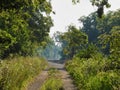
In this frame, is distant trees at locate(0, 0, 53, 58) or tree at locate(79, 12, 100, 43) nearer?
distant trees at locate(0, 0, 53, 58)

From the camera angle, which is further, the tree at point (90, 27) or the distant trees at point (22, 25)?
the tree at point (90, 27)

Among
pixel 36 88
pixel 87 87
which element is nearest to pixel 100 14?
pixel 87 87

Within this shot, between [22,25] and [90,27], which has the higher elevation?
[90,27]

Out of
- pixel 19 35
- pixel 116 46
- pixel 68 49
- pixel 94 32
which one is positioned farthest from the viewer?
pixel 94 32

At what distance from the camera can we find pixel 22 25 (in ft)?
114

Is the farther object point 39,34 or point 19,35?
point 39,34

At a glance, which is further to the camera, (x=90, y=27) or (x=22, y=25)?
(x=90, y=27)

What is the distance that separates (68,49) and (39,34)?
74.9 feet

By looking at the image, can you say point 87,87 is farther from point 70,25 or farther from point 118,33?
point 70,25

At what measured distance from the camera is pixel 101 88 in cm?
1620

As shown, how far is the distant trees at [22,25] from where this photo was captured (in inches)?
660

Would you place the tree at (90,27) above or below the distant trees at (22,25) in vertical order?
above

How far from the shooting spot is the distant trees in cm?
1677

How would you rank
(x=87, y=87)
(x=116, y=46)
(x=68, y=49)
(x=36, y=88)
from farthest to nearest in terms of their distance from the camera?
(x=68, y=49)
(x=36, y=88)
(x=87, y=87)
(x=116, y=46)
